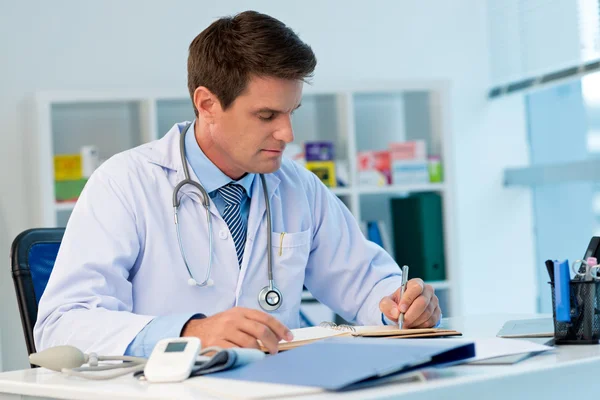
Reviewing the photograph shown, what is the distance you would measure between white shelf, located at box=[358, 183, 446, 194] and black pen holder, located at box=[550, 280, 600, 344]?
2323 mm

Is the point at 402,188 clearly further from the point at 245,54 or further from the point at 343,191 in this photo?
the point at 245,54

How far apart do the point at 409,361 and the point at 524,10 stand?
3.36 meters

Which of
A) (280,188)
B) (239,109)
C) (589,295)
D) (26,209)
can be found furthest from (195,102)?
(26,209)

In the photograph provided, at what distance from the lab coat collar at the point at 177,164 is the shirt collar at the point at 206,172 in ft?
0.06

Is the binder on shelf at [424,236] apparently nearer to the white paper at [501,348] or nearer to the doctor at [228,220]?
the doctor at [228,220]

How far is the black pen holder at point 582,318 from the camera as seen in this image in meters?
1.40

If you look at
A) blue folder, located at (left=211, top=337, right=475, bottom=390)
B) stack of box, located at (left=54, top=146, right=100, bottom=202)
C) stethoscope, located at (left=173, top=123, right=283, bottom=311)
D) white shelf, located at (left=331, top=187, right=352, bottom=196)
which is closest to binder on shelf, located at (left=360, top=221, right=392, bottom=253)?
white shelf, located at (left=331, top=187, right=352, bottom=196)

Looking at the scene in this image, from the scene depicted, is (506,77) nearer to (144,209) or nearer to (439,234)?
(439,234)

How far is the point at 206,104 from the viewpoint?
1.98 metres

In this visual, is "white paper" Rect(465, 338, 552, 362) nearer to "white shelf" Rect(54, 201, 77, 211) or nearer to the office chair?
the office chair

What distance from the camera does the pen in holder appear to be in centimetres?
140

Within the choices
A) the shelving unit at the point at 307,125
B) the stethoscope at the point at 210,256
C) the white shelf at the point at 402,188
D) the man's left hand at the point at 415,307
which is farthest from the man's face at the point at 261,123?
the white shelf at the point at 402,188

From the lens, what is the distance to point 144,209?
6.01 feet

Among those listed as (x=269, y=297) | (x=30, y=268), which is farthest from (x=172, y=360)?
(x=30, y=268)
